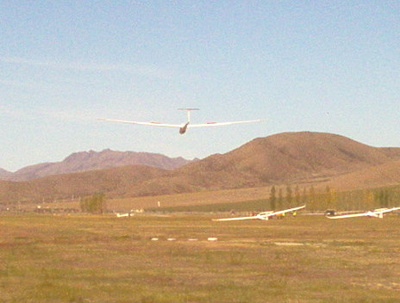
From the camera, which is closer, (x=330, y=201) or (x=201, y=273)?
(x=201, y=273)

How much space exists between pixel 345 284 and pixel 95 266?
42.4ft

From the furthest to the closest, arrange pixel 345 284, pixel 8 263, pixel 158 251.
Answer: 1. pixel 158 251
2. pixel 8 263
3. pixel 345 284

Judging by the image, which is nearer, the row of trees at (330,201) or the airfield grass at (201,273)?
the airfield grass at (201,273)

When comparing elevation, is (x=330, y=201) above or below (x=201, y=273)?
above

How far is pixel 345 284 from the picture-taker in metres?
28.2

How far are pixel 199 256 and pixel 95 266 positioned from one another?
25.9 ft

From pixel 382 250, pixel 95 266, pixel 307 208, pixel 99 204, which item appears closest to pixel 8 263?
pixel 95 266

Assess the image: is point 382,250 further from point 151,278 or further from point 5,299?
point 5,299

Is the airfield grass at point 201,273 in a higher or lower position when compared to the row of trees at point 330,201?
lower

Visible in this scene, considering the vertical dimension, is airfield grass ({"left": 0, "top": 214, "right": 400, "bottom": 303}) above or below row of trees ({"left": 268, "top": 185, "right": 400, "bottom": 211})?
below

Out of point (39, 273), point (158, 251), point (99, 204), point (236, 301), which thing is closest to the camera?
point (236, 301)

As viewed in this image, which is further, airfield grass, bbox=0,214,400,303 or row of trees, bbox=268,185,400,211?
row of trees, bbox=268,185,400,211

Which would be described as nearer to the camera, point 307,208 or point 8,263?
point 8,263

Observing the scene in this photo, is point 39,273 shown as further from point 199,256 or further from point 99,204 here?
point 99,204
